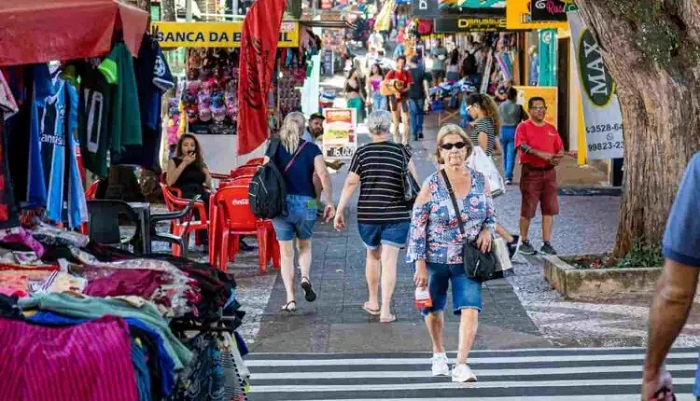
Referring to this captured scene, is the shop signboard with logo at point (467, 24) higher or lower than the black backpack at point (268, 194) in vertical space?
higher

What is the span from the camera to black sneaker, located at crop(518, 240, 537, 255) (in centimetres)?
1470

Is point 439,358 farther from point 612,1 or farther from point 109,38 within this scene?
point 612,1

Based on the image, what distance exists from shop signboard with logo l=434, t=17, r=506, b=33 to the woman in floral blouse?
769 inches

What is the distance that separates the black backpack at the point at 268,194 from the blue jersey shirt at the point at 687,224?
7.32 metres

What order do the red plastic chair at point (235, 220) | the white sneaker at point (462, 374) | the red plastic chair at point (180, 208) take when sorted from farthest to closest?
the red plastic chair at point (180, 208) → the red plastic chair at point (235, 220) → the white sneaker at point (462, 374)

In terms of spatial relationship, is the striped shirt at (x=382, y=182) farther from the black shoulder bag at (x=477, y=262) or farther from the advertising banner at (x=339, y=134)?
the advertising banner at (x=339, y=134)

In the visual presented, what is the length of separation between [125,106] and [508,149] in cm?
1321

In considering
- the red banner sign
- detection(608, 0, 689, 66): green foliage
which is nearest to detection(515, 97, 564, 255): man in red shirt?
detection(608, 0, 689, 66): green foliage

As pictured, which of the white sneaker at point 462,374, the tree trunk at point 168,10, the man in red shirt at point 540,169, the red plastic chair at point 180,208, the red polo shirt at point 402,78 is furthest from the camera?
the red polo shirt at point 402,78

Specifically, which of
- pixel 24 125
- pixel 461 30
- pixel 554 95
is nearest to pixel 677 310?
pixel 24 125

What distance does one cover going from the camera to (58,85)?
8.30m

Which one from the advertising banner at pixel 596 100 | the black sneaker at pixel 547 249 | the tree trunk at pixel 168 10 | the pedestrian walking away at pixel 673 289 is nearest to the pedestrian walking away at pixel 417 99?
the tree trunk at pixel 168 10

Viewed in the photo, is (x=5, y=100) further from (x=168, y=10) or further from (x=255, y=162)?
(x=168, y=10)

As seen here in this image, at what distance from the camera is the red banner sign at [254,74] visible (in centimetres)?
1505
